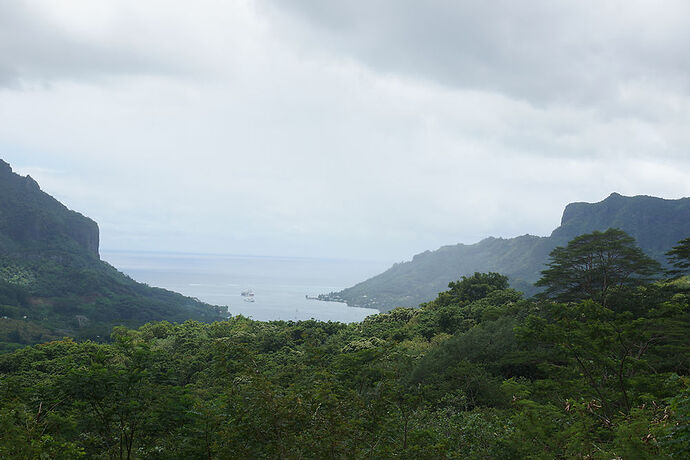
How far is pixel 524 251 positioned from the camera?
132375 mm

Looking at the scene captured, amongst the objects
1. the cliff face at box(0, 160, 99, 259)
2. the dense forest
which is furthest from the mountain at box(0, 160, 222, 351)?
the dense forest

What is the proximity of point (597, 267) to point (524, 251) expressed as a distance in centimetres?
11758

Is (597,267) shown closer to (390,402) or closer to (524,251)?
(390,402)

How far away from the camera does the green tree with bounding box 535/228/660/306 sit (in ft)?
74.2

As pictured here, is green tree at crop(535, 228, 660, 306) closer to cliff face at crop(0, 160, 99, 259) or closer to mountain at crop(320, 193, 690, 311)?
mountain at crop(320, 193, 690, 311)

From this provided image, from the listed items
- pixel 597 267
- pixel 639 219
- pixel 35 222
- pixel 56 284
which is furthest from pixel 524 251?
pixel 35 222

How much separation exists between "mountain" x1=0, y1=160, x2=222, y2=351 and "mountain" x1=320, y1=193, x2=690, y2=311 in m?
59.6

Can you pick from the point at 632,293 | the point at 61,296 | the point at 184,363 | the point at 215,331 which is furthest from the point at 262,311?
the point at 632,293

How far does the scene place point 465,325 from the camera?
952 inches

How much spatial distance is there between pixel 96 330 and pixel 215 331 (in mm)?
34399

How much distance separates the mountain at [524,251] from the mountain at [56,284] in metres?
59.6

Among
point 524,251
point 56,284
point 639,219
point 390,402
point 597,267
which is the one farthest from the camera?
point 524,251

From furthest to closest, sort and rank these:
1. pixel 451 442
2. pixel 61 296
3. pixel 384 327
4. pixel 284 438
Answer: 1. pixel 61 296
2. pixel 384 327
3. pixel 451 442
4. pixel 284 438

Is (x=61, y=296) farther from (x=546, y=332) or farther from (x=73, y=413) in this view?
(x=546, y=332)
